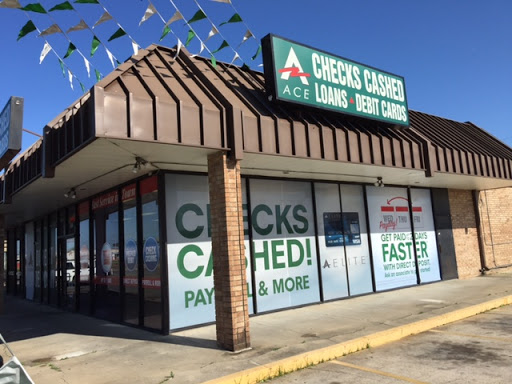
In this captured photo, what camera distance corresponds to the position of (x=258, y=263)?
10.6 meters

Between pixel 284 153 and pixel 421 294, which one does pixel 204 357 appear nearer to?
pixel 284 153

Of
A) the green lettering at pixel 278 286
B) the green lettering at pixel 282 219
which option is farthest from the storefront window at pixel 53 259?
the green lettering at pixel 282 219

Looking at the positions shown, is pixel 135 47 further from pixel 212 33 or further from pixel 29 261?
pixel 29 261

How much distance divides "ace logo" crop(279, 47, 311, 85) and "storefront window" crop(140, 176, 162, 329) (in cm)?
358

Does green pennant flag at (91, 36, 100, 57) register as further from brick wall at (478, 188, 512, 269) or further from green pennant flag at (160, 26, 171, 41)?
brick wall at (478, 188, 512, 269)

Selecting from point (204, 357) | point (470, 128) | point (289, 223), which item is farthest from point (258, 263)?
point (470, 128)

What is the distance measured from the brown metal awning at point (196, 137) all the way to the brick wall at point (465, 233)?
4271 millimetres

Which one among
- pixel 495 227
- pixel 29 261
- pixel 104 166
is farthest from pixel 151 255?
pixel 495 227

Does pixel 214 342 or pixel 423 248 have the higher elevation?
pixel 423 248

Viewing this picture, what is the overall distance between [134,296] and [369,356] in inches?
219

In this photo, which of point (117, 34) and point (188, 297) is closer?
point (117, 34)

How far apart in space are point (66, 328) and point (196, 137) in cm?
631

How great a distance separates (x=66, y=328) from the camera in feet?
33.9

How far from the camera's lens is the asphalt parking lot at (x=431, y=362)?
5.76 m
